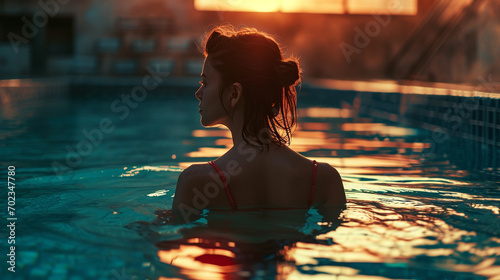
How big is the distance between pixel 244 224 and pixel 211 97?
1.41ft

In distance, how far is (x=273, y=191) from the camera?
2.07m

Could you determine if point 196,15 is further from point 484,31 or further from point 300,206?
point 300,206

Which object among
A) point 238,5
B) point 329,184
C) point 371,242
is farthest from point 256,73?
point 238,5

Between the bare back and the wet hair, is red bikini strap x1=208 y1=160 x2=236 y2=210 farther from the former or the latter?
the wet hair

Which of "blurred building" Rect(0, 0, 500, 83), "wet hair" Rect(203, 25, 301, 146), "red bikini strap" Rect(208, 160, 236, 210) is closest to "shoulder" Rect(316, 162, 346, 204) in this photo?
"wet hair" Rect(203, 25, 301, 146)

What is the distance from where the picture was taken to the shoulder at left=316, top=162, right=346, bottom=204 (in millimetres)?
2096

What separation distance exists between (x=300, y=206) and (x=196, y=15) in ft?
49.4

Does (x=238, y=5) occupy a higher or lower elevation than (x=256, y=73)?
higher

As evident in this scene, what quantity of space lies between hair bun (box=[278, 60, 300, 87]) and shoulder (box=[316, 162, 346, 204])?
1.08ft


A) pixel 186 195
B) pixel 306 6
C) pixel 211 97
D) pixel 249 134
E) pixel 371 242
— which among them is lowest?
pixel 371 242

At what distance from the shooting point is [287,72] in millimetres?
1917

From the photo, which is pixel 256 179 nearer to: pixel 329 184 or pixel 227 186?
Result: pixel 227 186

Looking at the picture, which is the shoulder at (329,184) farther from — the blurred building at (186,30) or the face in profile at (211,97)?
the blurred building at (186,30)

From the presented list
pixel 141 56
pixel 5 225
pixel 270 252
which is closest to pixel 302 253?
pixel 270 252
